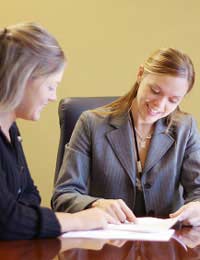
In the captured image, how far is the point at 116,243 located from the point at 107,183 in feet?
1.87

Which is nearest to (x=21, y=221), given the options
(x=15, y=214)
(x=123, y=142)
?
(x=15, y=214)

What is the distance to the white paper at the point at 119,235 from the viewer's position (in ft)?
4.10

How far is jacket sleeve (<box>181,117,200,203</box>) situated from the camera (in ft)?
5.81

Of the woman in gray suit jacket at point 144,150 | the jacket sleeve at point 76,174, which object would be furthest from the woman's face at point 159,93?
the jacket sleeve at point 76,174

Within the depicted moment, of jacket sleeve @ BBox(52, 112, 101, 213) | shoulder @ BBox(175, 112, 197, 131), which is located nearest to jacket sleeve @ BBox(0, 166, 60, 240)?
jacket sleeve @ BBox(52, 112, 101, 213)

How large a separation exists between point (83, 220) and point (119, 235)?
113mm

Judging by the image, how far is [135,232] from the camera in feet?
4.28

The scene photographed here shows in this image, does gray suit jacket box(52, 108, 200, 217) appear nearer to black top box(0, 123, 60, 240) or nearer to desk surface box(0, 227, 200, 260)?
black top box(0, 123, 60, 240)

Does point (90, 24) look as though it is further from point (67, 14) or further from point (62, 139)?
point (62, 139)

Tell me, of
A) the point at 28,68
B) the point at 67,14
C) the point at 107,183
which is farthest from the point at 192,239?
the point at 67,14

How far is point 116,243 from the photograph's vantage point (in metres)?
1.20

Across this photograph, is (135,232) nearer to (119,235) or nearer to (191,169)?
(119,235)

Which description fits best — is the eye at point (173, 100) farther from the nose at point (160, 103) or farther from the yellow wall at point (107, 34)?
the yellow wall at point (107, 34)

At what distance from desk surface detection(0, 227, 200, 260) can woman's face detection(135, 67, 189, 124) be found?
1.97ft
